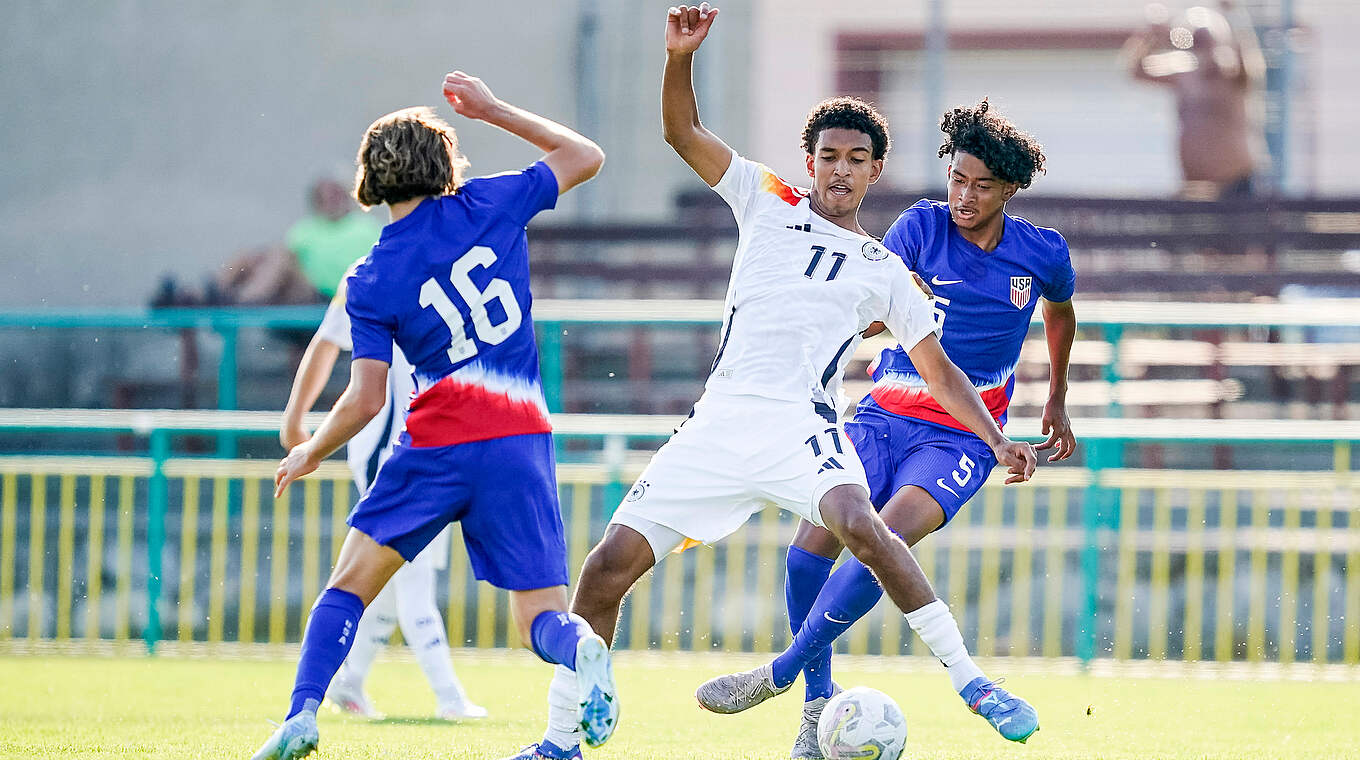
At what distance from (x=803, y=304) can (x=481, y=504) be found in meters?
1.10

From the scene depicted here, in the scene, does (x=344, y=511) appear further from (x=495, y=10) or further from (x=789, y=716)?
(x=495, y=10)

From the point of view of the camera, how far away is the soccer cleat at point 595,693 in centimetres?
406

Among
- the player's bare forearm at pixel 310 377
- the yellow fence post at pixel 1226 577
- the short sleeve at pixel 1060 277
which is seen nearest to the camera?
the short sleeve at pixel 1060 277

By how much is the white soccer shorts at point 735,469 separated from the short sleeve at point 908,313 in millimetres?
344

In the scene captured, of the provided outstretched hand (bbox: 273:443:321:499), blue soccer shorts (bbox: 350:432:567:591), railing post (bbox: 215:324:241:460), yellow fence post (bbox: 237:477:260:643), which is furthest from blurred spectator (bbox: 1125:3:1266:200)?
outstretched hand (bbox: 273:443:321:499)

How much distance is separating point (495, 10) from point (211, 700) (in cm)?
982

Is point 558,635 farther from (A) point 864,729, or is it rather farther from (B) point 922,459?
(B) point 922,459

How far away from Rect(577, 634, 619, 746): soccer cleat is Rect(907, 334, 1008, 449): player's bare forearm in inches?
53.1

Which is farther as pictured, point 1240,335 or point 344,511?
point 1240,335

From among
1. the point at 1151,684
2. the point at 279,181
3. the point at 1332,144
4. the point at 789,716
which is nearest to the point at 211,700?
the point at 789,716

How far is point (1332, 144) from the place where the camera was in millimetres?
14891

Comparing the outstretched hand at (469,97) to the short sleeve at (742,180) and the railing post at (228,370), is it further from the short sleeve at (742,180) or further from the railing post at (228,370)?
the railing post at (228,370)

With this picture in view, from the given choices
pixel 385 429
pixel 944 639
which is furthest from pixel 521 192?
pixel 385 429

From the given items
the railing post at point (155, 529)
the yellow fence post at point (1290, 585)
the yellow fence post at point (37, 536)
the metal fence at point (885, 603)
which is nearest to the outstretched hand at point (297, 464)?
the metal fence at point (885, 603)
